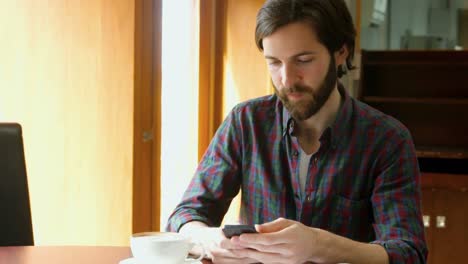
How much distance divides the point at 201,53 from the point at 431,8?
1.93 metres

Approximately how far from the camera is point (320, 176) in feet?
5.22

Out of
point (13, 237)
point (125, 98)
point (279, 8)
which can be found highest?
point (279, 8)

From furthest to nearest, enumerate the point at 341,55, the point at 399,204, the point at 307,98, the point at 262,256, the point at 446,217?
the point at 446,217 → the point at 341,55 → the point at 307,98 → the point at 399,204 → the point at 262,256

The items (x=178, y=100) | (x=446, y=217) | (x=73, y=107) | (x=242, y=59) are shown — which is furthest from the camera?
(x=242, y=59)

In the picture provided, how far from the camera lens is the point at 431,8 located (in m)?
4.84

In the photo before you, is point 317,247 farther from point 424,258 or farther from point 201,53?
point 201,53

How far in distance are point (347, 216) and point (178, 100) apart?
85.3 inches

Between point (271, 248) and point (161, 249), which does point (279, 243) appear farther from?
point (161, 249)

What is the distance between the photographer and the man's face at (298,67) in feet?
5.05

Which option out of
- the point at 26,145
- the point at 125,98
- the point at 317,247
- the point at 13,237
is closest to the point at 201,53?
the point at 125,98

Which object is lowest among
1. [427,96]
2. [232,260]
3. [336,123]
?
[232,260]

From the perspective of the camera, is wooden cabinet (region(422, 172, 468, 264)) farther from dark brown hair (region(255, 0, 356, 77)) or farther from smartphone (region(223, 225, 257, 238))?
smartphone (region(223, 225, 257, 238))

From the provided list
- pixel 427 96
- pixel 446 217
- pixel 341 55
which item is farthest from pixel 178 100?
pixel 341 55

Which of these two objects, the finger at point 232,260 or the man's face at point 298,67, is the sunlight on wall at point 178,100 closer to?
the man's face at point 298,67
